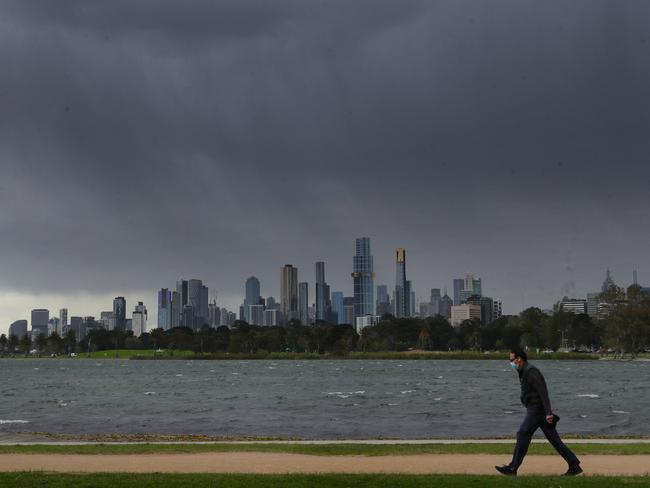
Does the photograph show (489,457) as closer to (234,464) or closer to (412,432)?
(234,464)

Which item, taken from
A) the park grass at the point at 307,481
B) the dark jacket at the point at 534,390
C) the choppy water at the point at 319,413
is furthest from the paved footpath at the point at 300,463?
the choppy water at the point at 319,413

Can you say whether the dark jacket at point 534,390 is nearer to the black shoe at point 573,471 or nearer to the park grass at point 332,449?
the black shoe at point 573,471

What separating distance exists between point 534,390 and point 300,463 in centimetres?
684

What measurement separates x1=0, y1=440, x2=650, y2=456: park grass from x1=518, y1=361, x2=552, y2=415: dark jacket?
21.3 feet

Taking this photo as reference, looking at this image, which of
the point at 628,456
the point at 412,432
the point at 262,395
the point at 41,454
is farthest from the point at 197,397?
the point at 628,456

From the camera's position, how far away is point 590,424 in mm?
45406

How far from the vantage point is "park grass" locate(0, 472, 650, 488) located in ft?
56.4

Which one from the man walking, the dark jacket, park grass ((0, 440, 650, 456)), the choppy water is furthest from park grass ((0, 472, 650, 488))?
the choppy water

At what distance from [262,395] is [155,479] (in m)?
58.8

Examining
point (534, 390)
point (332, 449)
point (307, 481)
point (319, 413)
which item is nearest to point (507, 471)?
point (534, 390)

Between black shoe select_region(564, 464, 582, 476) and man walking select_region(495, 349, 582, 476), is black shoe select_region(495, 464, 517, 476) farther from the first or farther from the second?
black shoe select_region(564, 464, 582, 476)

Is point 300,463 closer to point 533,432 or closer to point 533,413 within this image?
point 533,432

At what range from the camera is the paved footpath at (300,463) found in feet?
66.8

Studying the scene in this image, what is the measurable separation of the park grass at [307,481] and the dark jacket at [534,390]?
4.96ft
